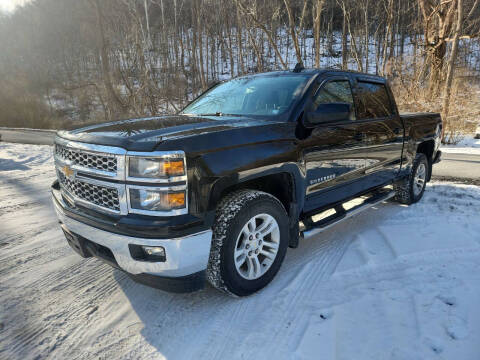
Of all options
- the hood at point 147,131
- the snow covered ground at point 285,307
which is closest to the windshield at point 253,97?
the hood at point 147,131

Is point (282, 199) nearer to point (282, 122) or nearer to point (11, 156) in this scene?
point (282, 122)

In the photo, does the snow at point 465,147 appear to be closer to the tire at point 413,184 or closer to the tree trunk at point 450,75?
the tree trunk at point 450,75

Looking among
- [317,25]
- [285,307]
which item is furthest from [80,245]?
A: [317,25]

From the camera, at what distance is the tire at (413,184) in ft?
15.2

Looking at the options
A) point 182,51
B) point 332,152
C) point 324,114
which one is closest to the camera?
point 324,114

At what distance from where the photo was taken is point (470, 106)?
11.5m

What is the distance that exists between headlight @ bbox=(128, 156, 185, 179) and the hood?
0.07 m

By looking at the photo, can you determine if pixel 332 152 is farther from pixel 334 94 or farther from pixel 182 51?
pixel 182 51

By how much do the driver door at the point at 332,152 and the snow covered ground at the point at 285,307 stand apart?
588mm

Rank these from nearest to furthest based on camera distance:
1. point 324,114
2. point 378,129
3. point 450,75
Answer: point 324,114
point 378,129
point 450,75

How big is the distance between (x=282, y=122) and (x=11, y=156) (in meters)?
9.13

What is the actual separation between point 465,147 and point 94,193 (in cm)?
1168

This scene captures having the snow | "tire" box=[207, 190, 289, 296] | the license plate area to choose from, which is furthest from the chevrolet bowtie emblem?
the snow

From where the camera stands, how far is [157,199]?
6.80ft
